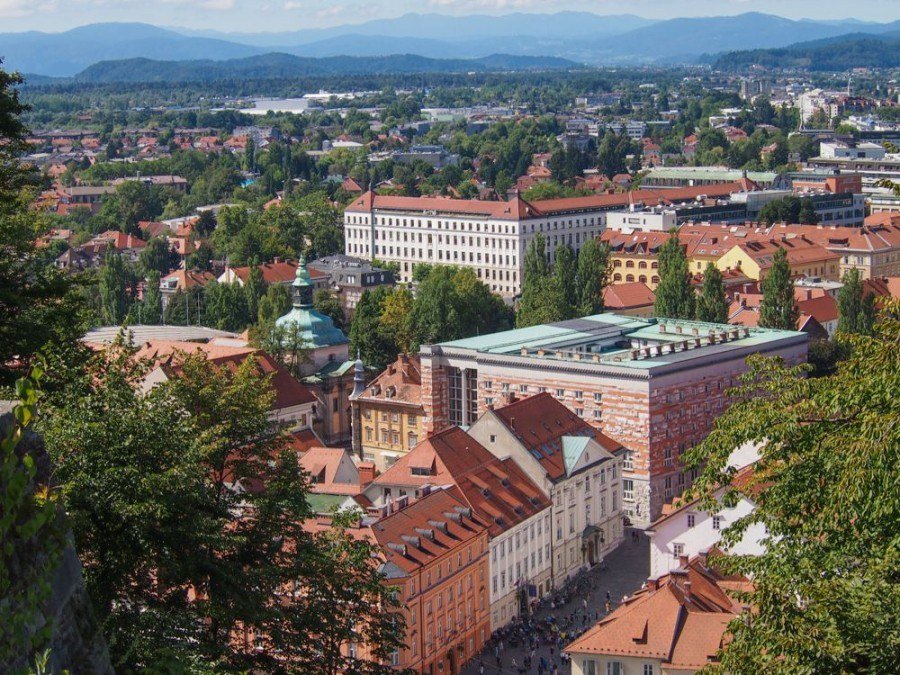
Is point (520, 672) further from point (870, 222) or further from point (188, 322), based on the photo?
point (870, 222)

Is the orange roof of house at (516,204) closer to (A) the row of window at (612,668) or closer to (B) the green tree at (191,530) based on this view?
(A) the row of window at (612,668)

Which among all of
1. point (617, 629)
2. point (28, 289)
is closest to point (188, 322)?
point (617, 629)

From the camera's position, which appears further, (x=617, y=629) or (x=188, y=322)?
(x=188, y=322)

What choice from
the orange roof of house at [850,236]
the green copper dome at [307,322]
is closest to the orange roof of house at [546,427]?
the green copper dome at [307,322]

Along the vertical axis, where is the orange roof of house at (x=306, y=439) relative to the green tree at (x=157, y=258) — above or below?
above

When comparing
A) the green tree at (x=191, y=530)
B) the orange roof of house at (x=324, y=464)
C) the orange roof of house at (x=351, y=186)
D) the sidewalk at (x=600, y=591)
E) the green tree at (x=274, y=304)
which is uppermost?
the green tree at (x=191, y=530)

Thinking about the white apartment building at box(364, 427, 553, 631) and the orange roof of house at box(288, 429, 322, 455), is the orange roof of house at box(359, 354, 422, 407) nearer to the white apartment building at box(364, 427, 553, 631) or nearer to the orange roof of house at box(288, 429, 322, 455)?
the orange roof of house at box(288, 429, 322, 455)
